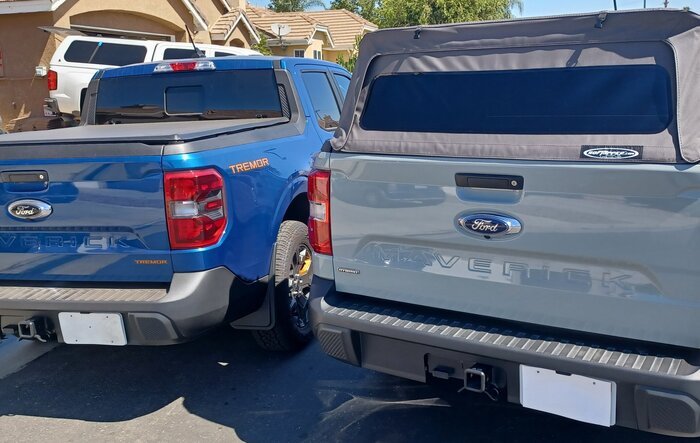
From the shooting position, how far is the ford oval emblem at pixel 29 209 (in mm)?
3514

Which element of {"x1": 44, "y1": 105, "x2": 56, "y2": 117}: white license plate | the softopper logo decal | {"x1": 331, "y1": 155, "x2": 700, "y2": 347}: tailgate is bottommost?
{"x1": 44, "y1": 105, "x2": 56, "y2": 117}: white license plate

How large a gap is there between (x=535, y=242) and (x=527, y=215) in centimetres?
11

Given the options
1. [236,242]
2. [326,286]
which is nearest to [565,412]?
[326,286]

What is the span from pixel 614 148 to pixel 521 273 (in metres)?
0.61

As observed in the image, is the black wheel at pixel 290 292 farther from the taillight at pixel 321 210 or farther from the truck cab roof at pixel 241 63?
the truck cab roof at pixel 241 63

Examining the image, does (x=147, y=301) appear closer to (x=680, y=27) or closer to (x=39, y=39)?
(x=680, y=27)

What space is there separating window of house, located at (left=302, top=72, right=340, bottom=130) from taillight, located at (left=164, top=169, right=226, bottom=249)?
5.86 ft

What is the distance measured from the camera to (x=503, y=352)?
266 cm

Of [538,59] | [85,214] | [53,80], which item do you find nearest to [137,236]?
[85,214]

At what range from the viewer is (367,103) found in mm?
3291

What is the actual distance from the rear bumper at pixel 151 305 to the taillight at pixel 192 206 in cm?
19

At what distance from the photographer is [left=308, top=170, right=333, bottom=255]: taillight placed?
3172 millimetres

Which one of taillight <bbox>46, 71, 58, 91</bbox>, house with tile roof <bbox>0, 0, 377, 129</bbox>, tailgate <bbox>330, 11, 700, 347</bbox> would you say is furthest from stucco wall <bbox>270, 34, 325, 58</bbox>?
tailgate <bbox>330, 11, 700, 347</bbox>

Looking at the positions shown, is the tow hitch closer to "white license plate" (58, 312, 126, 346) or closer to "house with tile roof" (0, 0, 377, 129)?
"white license plate" (58, 312, 126, 346)
